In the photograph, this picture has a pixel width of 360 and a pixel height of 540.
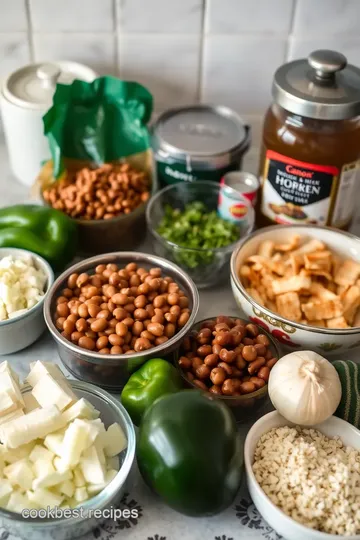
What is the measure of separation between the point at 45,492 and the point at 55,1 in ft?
3.09

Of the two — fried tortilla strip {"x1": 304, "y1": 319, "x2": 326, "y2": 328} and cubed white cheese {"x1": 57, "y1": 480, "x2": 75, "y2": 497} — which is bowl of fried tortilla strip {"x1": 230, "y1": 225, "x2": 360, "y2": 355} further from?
cubed white cheese {"x1": 57, "y1": 480, "x2": 75, "y2": 497}

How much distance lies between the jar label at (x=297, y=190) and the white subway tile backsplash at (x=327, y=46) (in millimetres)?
306

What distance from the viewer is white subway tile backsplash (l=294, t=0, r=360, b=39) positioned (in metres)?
1.28

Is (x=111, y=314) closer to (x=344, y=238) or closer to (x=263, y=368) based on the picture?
(x=263, y=368)

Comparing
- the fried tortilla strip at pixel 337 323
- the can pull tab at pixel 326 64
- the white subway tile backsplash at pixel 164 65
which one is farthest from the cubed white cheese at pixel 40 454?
the white subway tile backsplash at pixel 164 65

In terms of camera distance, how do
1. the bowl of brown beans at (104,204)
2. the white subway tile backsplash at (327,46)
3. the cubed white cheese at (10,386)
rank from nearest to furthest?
the cubed white cheese at (10,386)
the bowl of brown beans at (104,204)
the white subway tile backsplash at (327,46)

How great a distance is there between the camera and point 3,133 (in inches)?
58.8

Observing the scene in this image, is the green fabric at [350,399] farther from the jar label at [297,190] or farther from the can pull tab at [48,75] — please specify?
the can pull tab at [48,75]

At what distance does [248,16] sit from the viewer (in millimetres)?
1306

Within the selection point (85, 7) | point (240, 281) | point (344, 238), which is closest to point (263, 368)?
point (240, 281)

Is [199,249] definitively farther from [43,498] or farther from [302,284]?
[43,498]

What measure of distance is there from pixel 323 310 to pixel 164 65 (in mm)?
650

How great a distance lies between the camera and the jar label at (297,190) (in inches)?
45.2

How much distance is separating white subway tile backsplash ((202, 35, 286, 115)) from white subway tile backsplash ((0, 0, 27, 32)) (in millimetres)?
375
